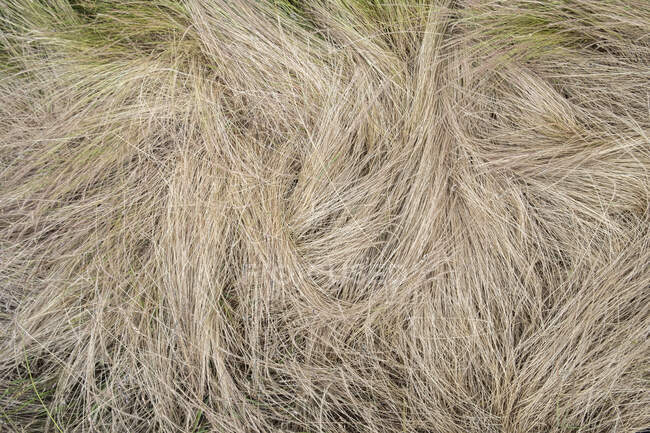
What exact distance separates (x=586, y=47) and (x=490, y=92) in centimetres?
36

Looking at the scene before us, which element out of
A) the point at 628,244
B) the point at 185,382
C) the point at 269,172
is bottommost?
the point at 185,382

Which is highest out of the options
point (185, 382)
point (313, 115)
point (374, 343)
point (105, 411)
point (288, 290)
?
point (313, 115)

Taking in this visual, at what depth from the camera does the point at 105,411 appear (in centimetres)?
145

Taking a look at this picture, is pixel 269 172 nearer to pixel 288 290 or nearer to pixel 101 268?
pixel 288 290

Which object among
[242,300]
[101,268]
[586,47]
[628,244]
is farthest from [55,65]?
[628,244]

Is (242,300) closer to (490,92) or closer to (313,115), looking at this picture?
(313,115)

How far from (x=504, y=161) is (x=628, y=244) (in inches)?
19.0

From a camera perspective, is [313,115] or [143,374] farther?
[313,115]

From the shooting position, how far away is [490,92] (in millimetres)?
1577

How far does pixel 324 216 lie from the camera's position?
1515 mm

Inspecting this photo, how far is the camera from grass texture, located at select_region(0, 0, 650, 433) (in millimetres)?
1445

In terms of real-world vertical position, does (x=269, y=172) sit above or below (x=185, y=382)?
above

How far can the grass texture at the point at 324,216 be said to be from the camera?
1445 millimetres

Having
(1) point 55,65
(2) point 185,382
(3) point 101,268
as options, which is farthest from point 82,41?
(2) point 185,382
